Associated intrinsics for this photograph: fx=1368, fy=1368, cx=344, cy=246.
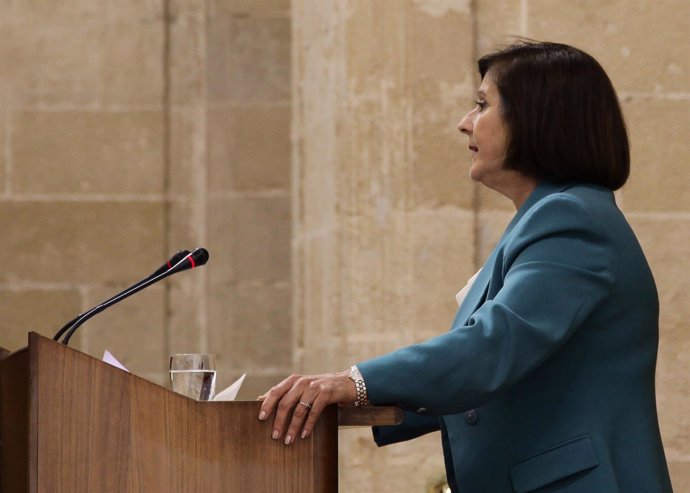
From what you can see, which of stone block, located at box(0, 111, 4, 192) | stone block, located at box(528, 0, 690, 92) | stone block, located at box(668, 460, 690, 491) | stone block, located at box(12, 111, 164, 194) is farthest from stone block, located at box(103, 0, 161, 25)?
stone block, located at box(668, 460, 690, 491)

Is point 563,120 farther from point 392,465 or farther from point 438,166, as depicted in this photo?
point 392,465

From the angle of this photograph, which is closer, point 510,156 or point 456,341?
point 456,341

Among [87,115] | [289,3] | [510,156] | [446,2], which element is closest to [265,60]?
[289,3]

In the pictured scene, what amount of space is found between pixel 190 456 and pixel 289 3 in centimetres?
379

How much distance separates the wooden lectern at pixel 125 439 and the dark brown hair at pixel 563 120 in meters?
0.78

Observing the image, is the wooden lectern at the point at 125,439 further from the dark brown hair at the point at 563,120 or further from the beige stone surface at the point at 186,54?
the beige stone surface at the point at 186,54

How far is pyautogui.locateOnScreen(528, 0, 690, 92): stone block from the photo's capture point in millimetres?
4547

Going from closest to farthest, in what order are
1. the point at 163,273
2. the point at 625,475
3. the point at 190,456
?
the point at 190,456
the point at 625,475
the point at 163,273

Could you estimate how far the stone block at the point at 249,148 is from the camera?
5.65m

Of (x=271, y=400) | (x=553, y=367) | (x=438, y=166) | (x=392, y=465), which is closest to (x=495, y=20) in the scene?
(x=438, y=166)

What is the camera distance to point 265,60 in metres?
5.70

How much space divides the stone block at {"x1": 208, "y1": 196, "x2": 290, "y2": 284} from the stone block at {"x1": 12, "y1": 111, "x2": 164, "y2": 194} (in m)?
0.29

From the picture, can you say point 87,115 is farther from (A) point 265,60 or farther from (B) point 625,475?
(B) point 625,475

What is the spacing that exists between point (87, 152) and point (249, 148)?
0.67 metres
